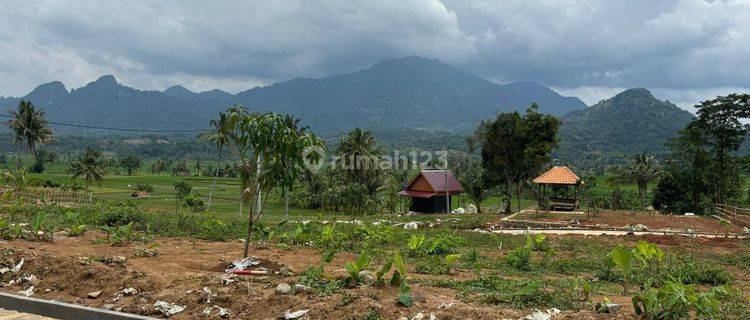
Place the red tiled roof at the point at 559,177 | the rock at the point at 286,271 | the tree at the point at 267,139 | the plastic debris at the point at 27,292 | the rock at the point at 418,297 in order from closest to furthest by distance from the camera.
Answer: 1. the rock at the point at 418,297
2. the plastic debris at the point at 27,292
3. the rock at the point at 286,271
4. the tree at the point at 267,139
5. the red tiled roof at the point at 559,177

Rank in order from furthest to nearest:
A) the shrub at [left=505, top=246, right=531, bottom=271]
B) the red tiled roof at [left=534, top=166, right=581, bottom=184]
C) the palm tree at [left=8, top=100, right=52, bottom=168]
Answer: the palm tree at [left=8, top=100, right=52, bottom=168] → the red tiled roof at [left=534, top=166, right=581, bottom=184] → the shrub at [left=505, top=246, right=531, bottom=271]

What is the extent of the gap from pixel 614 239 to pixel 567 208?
1745 cm

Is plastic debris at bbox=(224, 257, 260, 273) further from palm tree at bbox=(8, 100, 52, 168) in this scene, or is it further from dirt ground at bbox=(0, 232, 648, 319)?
palm tree at bbox=(8, 100, 52, 168)

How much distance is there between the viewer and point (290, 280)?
799 cm

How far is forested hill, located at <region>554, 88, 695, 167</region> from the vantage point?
14438 centimetres

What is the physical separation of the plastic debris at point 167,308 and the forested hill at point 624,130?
12905 centimetres

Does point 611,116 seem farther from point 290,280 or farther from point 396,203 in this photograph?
point 290,280

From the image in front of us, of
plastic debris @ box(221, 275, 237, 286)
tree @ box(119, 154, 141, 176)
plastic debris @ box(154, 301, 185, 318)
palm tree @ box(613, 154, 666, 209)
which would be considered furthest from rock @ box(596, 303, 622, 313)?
tree @ box(119, 154, 141, 176)

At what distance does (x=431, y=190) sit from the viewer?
40.4 m

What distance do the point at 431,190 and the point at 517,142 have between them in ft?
26.7

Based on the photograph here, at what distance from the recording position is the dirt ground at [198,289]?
6371mm

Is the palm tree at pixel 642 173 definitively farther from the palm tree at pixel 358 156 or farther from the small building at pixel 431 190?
the palm tree at pixel 358 156

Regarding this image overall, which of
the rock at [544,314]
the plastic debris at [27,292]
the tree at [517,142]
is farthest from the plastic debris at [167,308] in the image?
the tree at [517,142]

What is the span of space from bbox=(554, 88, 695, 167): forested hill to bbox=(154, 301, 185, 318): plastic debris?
129 metres
